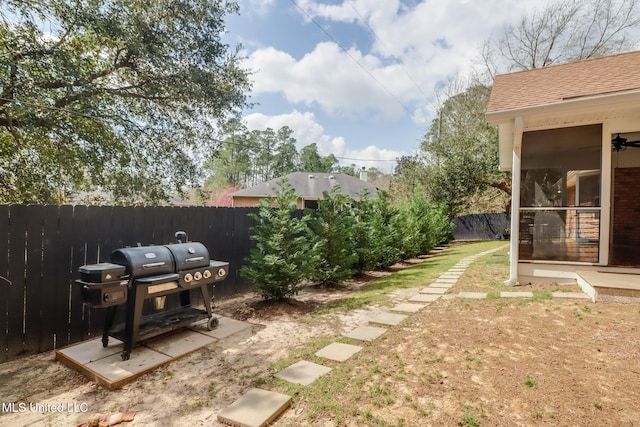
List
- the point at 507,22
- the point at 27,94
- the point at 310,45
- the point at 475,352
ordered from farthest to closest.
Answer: the point at 507,22 < the point at 310,45 < the point at 27,94 < the point at 475,352

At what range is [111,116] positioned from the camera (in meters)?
6.68

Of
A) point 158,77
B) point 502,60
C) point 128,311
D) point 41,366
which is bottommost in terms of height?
point 41,366

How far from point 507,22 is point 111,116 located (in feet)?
63.4

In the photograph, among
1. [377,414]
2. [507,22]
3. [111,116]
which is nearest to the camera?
[377,414]

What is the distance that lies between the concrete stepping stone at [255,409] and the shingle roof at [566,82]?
5.37 metres

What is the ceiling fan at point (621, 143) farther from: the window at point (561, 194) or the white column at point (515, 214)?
the white column at point (515, 214)

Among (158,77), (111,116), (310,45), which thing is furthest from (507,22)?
(111,116)

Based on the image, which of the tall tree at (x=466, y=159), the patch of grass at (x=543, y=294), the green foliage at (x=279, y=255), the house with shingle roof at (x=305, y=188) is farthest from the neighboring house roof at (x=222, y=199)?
the patch of grass at (x=543, y=294)

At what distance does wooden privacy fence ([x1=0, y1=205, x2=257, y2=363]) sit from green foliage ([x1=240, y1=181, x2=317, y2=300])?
1632 millimetres

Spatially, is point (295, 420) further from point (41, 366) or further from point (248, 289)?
point (248, 289)

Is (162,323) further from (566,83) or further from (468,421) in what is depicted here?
(566,83)

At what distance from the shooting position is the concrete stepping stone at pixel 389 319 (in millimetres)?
3973

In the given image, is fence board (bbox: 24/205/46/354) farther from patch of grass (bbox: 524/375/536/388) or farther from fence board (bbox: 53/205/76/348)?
patch of grass (bbox: 524/375/536/388)

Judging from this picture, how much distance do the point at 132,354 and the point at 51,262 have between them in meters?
1.45
